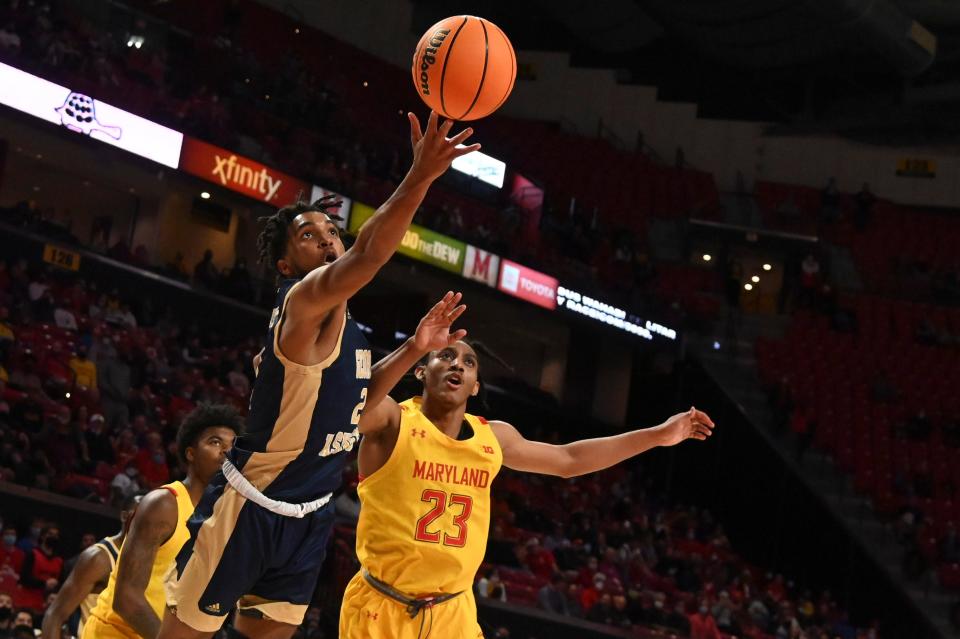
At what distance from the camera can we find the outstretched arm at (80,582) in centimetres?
550

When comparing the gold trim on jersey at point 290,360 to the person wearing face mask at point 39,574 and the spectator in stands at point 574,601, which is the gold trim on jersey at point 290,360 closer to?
the person wearing face mask at point 39,574

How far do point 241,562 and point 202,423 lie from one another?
146 centimetres

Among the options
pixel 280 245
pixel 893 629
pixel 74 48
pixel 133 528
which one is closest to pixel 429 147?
pixel 280 245

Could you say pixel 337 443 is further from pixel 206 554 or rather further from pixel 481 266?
pixel 481 266

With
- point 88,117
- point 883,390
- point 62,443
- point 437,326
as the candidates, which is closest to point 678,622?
point 62,443

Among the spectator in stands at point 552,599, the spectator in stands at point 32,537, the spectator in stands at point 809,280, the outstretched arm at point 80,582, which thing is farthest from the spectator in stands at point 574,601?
the spectator in stands at point 809,280

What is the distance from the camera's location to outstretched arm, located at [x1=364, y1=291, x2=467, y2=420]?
15.1 ft

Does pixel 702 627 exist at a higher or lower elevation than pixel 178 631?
lower

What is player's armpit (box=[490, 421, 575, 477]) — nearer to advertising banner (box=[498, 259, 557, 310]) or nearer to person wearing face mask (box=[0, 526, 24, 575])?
person wearing face mask (box=[0, 526, 24, 575])

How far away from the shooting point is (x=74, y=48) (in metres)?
17.5

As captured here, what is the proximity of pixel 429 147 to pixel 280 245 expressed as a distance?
103 cm

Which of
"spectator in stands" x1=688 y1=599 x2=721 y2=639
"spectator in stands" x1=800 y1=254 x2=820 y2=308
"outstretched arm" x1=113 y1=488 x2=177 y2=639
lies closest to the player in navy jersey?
"outstretched arm" x1=113 y1=488 x2=177 y2=639

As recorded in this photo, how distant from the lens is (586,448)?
5.86m

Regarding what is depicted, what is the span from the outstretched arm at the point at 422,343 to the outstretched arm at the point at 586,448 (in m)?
1.12
